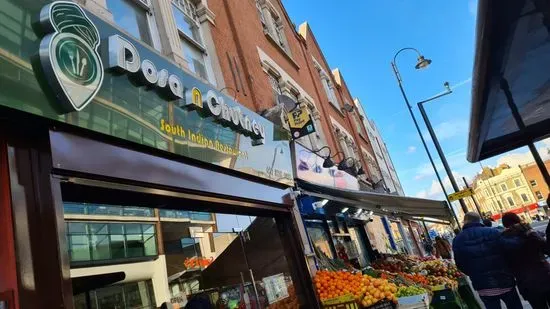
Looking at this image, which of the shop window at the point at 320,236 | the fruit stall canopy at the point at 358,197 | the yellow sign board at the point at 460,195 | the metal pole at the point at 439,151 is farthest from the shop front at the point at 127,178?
the metal pole at the point at 439,151

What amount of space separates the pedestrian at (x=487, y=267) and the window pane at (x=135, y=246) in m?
5.48

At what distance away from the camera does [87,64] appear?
3084mm

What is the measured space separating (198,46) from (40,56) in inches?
210

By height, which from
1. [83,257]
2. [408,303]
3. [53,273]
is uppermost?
[83,257]

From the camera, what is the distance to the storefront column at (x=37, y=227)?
2.38m

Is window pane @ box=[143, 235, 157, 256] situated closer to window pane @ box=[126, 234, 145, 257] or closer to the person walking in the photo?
window pane @ box=[126, 234, 145, 257]

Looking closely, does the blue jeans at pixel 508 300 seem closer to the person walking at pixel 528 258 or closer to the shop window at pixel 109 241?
the person walking at pixel 528 258

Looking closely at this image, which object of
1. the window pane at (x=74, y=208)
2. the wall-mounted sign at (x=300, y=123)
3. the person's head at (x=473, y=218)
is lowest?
the person's head at (x=473, y=218)

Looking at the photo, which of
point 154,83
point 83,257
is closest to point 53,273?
point 154,83

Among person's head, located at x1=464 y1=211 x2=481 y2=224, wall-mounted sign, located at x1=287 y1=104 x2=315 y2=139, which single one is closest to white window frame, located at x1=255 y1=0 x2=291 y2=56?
wall-mounted sign, located at x1=287 y1=104 x2=315 y2=139

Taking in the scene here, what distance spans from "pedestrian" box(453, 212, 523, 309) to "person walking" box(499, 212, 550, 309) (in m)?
0.12

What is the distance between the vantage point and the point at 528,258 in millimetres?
4961

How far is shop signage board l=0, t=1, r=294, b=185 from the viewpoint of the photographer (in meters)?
2.57

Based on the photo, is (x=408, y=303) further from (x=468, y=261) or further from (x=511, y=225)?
(x=511, y=225)
